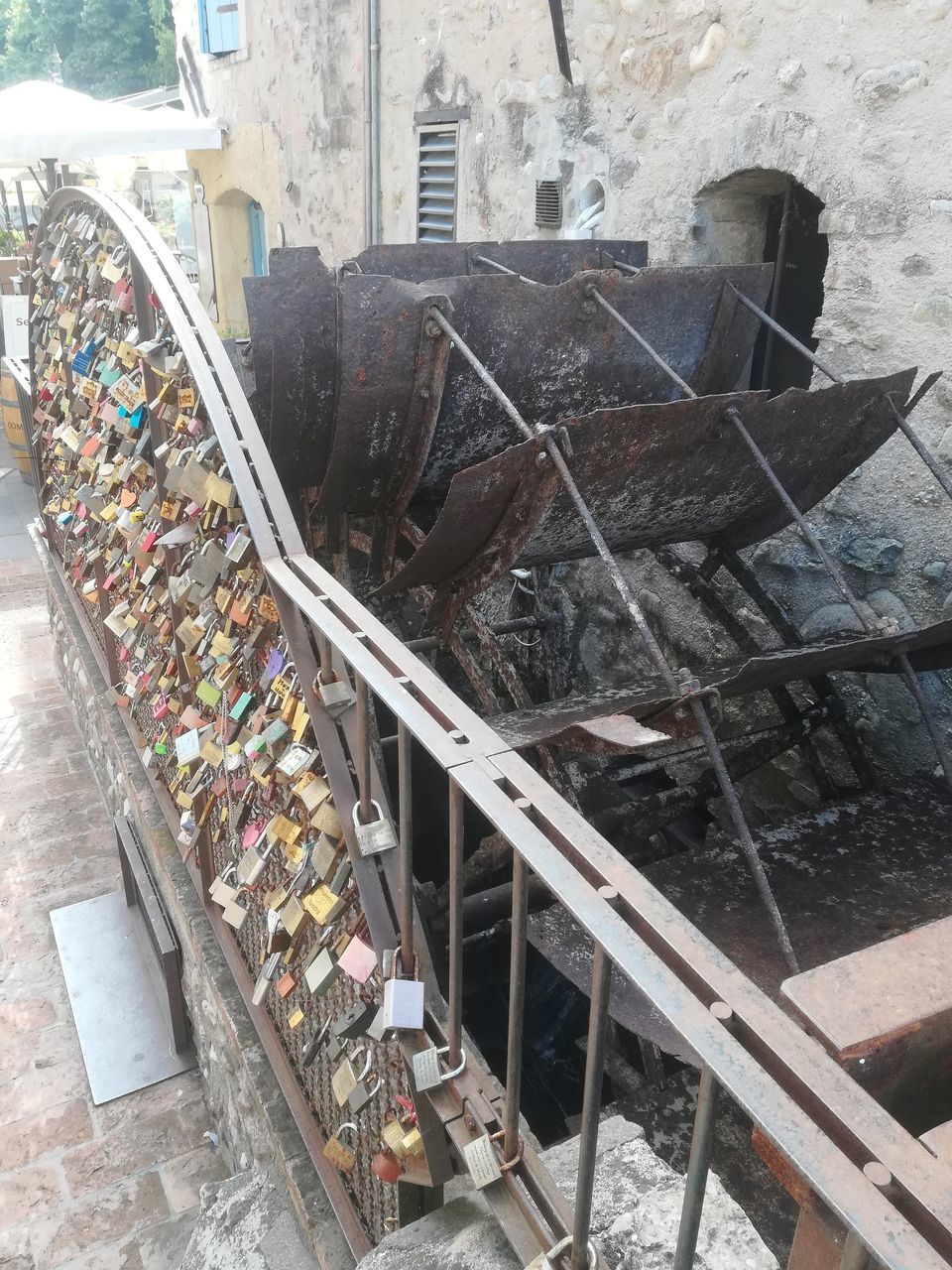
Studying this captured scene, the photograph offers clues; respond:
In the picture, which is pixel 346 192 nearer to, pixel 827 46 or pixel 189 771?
pixel 827 46

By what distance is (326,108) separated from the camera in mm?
6812

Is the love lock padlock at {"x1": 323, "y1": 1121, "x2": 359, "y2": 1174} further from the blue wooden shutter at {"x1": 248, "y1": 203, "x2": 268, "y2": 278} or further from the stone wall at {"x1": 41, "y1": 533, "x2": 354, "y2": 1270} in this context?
the blue wooden shutter at {"x1": 248, "y1": 203, "x2": 268, "y2": 278}

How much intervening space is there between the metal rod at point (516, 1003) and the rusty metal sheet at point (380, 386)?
83.9 inches

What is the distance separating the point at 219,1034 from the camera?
2.84 m

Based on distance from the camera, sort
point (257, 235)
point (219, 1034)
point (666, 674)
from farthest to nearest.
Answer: point (257, 235) < point (219, 1034) < point (666, 674)

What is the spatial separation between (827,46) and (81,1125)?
4280mm

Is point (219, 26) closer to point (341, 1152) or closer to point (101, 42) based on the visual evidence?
point (341, 1152)

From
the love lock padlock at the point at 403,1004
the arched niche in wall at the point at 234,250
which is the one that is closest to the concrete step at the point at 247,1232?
the love lock padlock at the point at 403,1004

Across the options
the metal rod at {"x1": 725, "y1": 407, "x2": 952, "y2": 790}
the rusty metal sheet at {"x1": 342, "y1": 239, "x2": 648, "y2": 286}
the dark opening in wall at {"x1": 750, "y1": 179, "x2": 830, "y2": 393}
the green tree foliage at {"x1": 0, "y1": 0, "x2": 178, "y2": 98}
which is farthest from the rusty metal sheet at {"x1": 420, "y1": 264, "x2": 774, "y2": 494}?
the green tree foliage at {"x1": 0, "y1": 0, "x2": 178, "y2": 98}

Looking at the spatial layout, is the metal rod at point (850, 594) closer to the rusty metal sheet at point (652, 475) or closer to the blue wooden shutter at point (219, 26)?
the rusty metal sheet at point (652, 475)

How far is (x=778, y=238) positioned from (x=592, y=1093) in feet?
11.6

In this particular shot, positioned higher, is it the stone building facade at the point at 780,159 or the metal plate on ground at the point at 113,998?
the stone building facade at the point at 780,159

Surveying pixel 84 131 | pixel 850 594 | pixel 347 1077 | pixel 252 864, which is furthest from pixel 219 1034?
pixel 84 131

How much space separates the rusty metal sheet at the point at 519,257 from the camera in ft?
11.8
